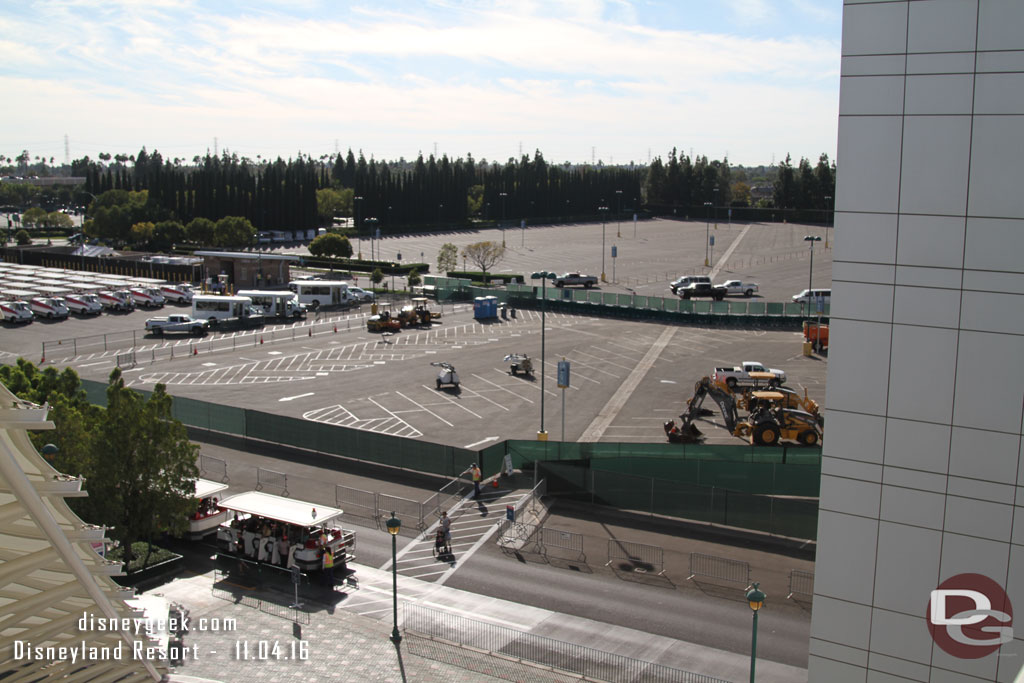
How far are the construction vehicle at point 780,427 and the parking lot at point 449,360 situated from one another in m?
1.38

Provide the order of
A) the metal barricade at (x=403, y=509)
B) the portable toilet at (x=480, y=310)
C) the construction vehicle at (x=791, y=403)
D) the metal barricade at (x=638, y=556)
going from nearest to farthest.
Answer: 1. the metal barricade at (x=638, y=556)
2. the metal barricade at (x=403, y=509)
3. the construction vehicle at (x=791, y=403)
4. the portable toilet at (x=480, y=310)

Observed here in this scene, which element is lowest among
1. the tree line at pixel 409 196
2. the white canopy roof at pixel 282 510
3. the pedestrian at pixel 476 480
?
the pedestrian at pixel 476 480

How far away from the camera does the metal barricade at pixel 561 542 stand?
2666 cm

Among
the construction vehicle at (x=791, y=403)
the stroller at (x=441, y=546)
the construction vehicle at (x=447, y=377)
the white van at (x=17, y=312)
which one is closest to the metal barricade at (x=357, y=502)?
the stroller at (x=441, y=546)

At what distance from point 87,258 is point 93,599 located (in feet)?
314

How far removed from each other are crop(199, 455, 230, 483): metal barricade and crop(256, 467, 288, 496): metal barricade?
129 centimetres

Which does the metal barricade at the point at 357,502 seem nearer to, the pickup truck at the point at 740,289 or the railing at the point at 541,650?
the railing at the point at 541,650

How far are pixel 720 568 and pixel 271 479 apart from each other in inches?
665

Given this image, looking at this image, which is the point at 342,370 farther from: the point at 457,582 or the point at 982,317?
the point at 982,317

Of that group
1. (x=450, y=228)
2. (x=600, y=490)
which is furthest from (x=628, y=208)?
(x=600, y=490)

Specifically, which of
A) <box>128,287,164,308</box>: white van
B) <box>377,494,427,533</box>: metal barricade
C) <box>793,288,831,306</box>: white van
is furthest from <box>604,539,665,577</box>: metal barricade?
<box>128,287,164,308</box>: white van

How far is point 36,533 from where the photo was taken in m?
9.77

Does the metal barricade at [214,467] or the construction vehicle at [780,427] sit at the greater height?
the construction vehicle at [780,427]

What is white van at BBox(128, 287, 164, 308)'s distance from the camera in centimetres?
7319
